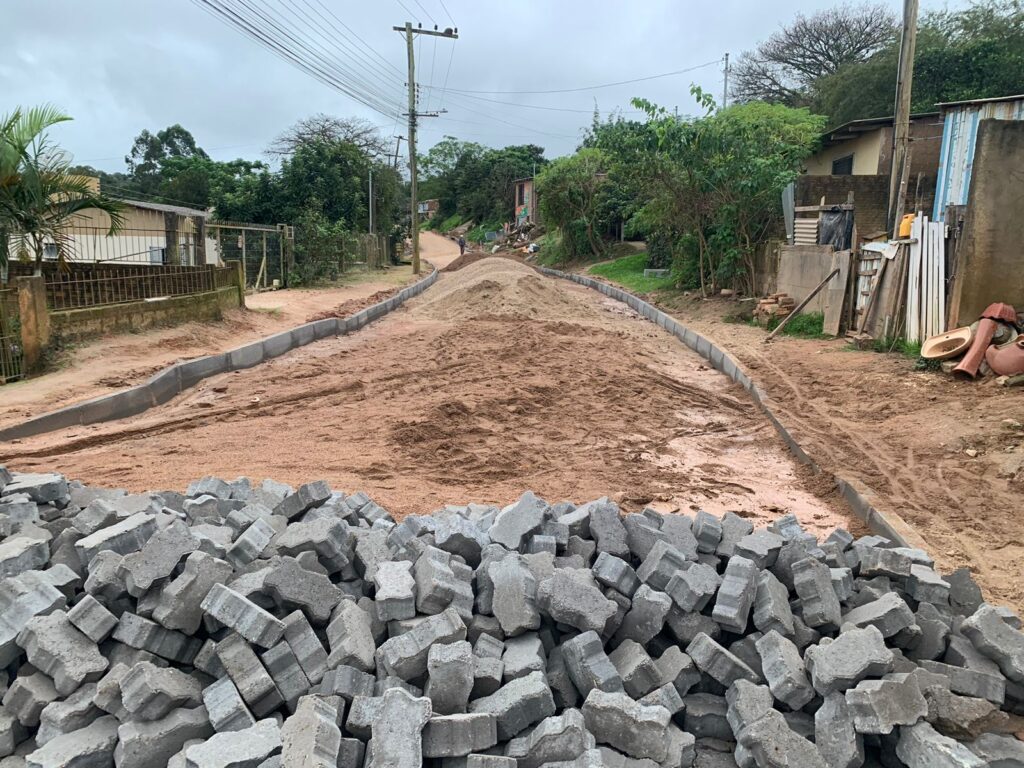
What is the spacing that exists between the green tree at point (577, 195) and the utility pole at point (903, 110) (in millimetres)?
20542

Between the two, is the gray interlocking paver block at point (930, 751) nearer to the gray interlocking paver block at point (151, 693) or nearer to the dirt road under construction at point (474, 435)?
the gray interlocking paver block at point (151, 693)

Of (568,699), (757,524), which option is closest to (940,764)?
(568,699)

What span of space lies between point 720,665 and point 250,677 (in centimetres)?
192

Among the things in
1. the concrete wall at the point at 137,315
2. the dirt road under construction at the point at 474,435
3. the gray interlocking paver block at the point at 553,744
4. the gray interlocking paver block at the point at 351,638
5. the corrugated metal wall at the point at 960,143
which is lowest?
the dirt road under construction at the point at 474,435

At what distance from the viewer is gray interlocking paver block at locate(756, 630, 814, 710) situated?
9.77 ft

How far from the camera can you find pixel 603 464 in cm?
678

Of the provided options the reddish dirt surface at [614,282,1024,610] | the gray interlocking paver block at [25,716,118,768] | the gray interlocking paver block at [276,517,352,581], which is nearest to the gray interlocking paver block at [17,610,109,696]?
the gray interlocking paver block at [25,716,118,768]

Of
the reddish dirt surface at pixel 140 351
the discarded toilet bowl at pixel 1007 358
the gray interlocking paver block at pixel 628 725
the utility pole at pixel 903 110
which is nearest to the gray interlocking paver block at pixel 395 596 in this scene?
the gray interlocking paver block at pixel 628 725

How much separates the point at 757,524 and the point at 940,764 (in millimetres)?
2903

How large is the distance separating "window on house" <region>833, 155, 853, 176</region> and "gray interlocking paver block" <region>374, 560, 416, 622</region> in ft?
70.2

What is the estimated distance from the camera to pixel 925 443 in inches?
277

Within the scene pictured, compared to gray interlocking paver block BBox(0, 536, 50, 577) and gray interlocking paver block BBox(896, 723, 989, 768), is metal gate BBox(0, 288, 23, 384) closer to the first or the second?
gray interlocking paver block BBox(0, 536, 50, 577)

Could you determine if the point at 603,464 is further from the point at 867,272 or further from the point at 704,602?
the point at 867,272

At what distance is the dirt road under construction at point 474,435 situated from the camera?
6164 millimetres
